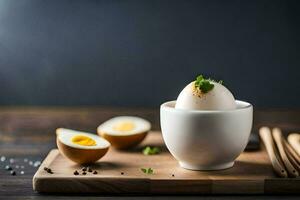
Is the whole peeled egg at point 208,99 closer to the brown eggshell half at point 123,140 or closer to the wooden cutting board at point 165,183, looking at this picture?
the wooden cutting board at point 165,183

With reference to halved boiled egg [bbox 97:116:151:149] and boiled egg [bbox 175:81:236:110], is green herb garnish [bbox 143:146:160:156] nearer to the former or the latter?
halved boiled egg [bbox 97:116:151:149]

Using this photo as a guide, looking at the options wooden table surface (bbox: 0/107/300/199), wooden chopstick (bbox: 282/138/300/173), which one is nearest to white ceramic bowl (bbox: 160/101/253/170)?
wooden chopstick (bbox: 282/138/300/173)

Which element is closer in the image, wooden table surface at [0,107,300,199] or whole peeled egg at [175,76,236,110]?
whole peeled egg at [175,76,236,110]

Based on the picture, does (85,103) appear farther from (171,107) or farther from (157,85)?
(171,107)

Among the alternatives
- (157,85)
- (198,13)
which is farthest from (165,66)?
(198,13)

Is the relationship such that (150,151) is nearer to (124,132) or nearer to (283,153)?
(124,132)

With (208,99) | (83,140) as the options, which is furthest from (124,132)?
(208,99)

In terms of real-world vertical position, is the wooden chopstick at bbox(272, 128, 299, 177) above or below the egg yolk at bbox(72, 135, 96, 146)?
below
